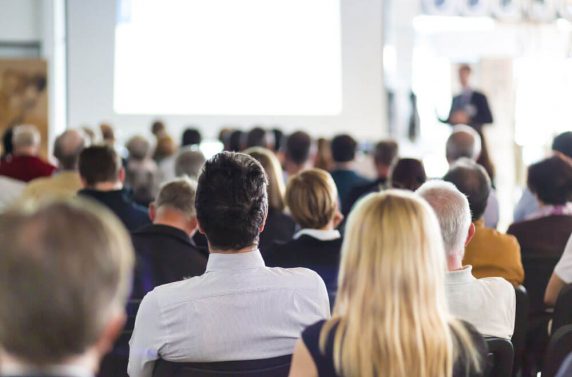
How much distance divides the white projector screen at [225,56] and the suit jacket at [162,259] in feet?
25.0

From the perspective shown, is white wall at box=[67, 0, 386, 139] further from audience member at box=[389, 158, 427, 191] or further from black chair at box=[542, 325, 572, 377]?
black chair at box=[542, 325, 572, 377]

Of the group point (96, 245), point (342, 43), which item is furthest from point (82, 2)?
point (96, 245)

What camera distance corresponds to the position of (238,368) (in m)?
2.36

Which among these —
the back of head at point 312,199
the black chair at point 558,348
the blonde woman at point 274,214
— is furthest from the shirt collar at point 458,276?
the blonde woman at point 274,214

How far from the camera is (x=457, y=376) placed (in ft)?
6.80

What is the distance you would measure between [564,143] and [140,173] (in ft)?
11.0

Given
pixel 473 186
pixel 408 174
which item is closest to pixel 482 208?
pixel 473 186

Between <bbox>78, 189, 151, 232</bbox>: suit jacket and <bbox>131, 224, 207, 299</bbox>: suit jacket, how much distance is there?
3.56 feet

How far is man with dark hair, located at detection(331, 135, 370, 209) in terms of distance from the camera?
6699 mm

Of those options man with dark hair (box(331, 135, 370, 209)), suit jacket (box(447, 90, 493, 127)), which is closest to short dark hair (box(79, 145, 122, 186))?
man with dark hair (box(331, 135, 370, 209))

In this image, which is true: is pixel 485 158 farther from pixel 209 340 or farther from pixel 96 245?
pixel 96 245

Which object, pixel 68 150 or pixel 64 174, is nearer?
pixel 64 174

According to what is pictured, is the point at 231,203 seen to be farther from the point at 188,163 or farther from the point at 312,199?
the point at 188,163

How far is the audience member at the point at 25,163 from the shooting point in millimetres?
6898
